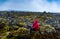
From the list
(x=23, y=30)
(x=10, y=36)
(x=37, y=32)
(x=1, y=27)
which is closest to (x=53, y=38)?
(x=37, y=32)

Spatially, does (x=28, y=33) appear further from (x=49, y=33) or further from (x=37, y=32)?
(x=49, y=33)

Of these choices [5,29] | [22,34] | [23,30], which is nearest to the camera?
[22,34]

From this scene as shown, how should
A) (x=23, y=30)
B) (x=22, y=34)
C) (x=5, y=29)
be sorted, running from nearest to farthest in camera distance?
(x=22, y=34) → (x=23, y=30) → (x=5, y=29)

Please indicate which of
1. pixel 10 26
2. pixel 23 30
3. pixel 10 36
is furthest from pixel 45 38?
pixel 10 26

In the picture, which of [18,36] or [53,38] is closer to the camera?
[18,36]

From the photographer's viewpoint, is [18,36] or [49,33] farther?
[49,33]

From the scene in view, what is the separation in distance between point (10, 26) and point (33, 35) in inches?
490

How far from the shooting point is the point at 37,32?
3906 cm

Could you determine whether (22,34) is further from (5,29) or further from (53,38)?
(5,29)

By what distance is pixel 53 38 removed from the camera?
3928 cm

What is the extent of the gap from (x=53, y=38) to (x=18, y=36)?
937cm

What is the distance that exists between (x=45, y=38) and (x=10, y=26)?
14.1 metres

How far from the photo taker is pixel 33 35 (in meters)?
37.5

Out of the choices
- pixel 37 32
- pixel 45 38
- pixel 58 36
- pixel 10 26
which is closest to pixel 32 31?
pixel 37 32
